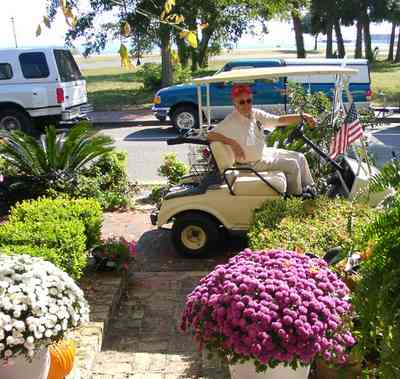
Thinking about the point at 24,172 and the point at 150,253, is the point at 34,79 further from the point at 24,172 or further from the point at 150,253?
the point at 150,253

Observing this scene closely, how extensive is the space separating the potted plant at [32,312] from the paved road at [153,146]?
21.7 feet

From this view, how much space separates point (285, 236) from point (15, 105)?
12.1 metres

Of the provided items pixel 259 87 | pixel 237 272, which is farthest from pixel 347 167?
pixel 259 87

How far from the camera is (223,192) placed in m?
6.03

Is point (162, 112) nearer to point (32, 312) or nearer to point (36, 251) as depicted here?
point (36, 251)

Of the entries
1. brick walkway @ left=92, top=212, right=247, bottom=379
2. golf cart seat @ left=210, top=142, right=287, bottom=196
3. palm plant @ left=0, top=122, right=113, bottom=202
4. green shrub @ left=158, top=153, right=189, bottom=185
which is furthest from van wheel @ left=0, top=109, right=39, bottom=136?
golf cart seat @ left=210, top=142, right=287, bottom=196

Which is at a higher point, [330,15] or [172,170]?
[330,15]

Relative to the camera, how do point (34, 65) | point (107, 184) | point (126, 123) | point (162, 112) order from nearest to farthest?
1. point (107, 184)
2. point (34, 65)
3. point (162, 112)
4. point (126, 123)

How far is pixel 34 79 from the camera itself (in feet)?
49.2

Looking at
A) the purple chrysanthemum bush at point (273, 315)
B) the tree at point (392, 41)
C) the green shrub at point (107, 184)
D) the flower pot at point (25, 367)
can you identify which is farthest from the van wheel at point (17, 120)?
the tree at point (392, 41)

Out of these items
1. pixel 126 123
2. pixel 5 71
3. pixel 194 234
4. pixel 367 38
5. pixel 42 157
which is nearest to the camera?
pixel 194 234

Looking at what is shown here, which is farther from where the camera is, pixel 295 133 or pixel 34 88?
pixel 34 88

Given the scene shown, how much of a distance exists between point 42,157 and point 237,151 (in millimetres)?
2730

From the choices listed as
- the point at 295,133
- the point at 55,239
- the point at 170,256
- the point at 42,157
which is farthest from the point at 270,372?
the point at 42,157
